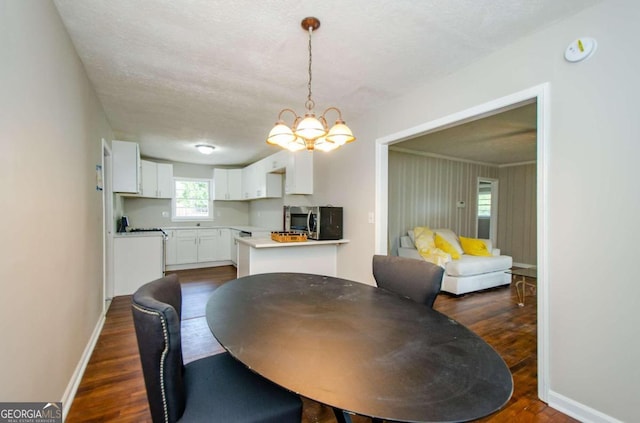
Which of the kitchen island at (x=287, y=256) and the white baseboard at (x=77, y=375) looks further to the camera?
the kitchen island at (x=287, y=256)

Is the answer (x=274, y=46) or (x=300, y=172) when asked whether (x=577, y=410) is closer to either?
(x=274, y=46)

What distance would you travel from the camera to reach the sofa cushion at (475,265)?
3996 millimetres

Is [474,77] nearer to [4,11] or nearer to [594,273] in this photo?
[594,273]

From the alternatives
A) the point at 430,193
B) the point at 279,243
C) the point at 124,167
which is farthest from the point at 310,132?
the point at 430,193

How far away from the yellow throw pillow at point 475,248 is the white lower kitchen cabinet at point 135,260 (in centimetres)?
487

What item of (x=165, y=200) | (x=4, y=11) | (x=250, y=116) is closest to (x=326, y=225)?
(x=250, y=116)

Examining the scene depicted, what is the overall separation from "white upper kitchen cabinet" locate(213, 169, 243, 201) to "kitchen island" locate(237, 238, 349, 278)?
315 cm

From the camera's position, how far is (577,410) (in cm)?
163

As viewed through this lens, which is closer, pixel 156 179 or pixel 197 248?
pixel 156 179

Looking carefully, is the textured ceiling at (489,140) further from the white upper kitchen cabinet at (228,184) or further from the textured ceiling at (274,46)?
the white upper kitchen cabinet at (228,184)

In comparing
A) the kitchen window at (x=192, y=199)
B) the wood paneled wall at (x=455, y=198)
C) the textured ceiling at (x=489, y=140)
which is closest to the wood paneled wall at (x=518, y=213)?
the wood paneled wall at (x=455, y=198)

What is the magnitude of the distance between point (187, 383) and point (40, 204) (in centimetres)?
116

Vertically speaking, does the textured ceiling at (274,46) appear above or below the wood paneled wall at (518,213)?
above

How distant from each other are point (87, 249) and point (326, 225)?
231cm
